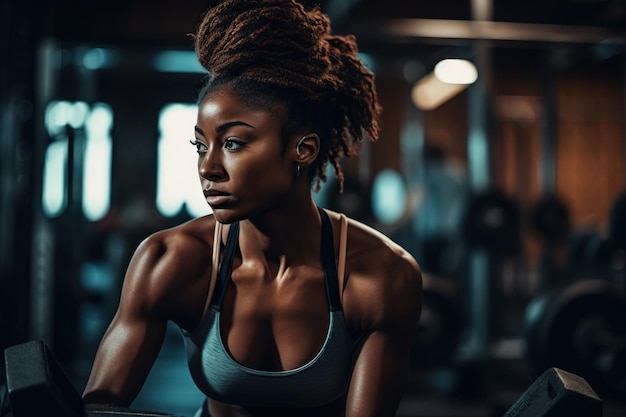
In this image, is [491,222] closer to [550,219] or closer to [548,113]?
[548,113]

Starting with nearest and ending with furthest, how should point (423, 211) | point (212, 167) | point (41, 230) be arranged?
point (212, 167), point (41, 230), point (423, 211)

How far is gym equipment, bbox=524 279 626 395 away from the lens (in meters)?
2.94

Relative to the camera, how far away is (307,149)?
1.13 metres

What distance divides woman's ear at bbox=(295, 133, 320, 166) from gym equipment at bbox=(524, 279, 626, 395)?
Answer: 212 centimetres

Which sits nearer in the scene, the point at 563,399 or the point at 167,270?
the point at 563,399

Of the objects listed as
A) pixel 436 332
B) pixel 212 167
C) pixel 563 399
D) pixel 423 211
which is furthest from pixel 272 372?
pixel 423 211

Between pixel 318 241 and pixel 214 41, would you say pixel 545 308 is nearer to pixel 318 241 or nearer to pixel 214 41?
pixel 318 241

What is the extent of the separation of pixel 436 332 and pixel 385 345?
261 centimetres

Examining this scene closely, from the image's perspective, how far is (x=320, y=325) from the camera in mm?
1169

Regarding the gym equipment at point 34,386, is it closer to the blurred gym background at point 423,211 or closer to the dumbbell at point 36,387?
the dumbbell at point 36,387

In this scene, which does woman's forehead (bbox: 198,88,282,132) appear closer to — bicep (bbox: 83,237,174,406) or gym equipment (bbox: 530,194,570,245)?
bicep (bbox: 83,237,174,406)

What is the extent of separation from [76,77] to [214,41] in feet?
13.3

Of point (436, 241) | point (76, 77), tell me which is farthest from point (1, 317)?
point (436, 241)

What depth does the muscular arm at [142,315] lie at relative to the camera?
1092 mm
